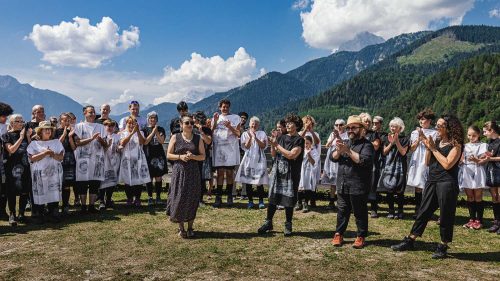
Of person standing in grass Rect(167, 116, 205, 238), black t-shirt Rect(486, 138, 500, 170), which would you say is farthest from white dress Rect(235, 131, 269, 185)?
black t-shirt Rect(486, 138, 500, 170)

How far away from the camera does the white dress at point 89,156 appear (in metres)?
9.52

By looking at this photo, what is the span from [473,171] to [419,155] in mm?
1219

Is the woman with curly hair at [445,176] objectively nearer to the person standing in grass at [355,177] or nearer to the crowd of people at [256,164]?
the crowd of people at [256,164]

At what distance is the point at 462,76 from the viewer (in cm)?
15875

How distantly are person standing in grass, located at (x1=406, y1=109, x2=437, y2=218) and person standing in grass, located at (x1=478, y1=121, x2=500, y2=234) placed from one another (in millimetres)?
1186

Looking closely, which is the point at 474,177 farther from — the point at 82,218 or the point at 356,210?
the point at 82,218

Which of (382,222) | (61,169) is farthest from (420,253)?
(61,169)

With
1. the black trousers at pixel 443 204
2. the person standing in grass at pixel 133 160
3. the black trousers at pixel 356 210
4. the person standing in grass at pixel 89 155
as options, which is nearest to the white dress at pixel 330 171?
the black trousers at pixel 356 210

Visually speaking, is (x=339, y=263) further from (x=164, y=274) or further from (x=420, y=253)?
(x=164, y=274)

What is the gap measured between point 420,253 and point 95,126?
8.17 metres

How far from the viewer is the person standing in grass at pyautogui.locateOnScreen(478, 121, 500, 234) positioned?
27.5 feet

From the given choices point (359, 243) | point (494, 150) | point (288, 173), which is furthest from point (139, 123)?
point (494, 150)

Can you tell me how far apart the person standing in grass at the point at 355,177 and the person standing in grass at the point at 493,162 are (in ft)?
12.2

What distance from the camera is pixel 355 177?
6746mm
